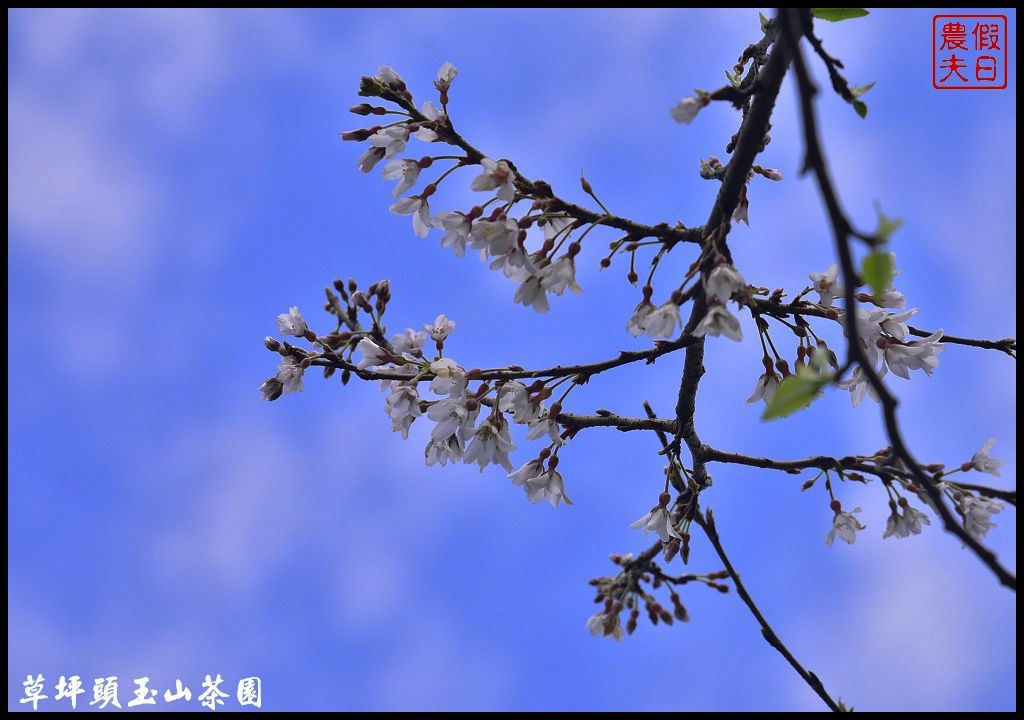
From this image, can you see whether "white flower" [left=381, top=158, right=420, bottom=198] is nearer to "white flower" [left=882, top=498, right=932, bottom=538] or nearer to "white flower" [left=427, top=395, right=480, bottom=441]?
"white flower" [left=427, top=395, right=480, bottom=441]

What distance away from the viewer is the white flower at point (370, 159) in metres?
3.25

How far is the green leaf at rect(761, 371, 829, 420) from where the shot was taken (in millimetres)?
1728

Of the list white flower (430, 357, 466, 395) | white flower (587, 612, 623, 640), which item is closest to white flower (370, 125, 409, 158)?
white flower (430, 357, 466, 395)

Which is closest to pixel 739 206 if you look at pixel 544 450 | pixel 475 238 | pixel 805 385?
pixel 475 238

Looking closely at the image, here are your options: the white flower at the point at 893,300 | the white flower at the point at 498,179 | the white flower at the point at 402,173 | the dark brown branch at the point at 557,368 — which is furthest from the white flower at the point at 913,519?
the white flower at the point at 402,173

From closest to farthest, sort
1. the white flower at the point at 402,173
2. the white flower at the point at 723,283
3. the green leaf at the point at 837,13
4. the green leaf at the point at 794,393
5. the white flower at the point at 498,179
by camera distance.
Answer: the green leaf at the point at 794,393 → the green leaf at the point at 837,13 → the white flower at the point at 723,283 → the white flower at the point at 498,179 → the white flower at the point at 402,173

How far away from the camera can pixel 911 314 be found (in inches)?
128

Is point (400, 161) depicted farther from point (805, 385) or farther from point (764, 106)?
point (805, 385)

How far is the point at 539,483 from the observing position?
3533mm

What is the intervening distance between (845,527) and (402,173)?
264 cm

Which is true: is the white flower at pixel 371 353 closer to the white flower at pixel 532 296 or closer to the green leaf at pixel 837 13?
the white flower at pixel 532 296

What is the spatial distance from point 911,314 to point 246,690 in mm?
4645

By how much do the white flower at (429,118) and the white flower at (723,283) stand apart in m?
1.29

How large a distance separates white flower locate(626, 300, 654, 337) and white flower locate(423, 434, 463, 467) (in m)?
0.92
